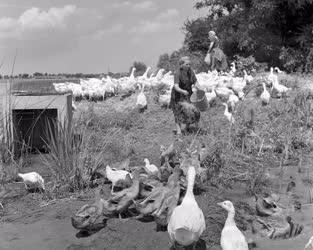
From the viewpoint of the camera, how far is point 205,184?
20.5ft

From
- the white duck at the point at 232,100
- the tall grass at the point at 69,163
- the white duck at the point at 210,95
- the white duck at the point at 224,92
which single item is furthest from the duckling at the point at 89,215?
the white duck at the point at 224,92

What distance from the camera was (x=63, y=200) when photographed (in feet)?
20.2

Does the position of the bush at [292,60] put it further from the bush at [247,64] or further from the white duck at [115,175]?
the white duck at [115,175]

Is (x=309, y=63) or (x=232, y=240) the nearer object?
(x=232, y=240)

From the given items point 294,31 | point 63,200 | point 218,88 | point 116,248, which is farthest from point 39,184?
point 294,31

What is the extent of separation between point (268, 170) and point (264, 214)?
2046 millimetres

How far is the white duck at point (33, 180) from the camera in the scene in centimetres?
639

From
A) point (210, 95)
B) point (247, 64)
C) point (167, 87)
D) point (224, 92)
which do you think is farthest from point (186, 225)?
point (247, 64)

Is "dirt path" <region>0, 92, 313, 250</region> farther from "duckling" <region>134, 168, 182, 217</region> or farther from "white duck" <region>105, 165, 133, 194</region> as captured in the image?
"white duck" <region>105, 165, 133, 194</region>

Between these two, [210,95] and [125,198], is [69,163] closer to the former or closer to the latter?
[125,198]

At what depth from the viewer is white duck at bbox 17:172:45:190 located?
6.39 m

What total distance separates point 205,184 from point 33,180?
210 centimetres

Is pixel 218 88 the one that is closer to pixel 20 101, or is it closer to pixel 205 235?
pixel 20 101

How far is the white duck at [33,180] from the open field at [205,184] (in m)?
0.14
